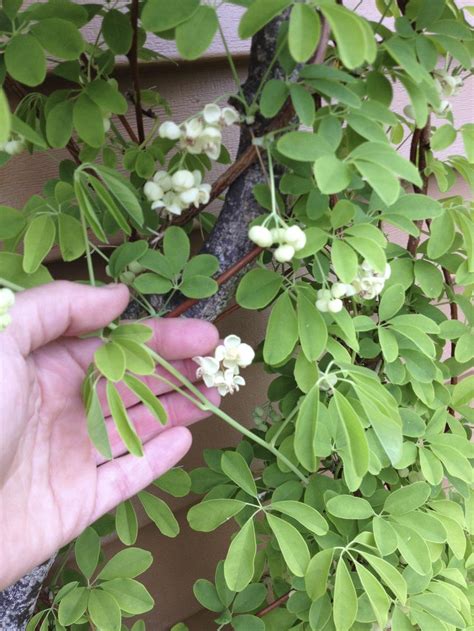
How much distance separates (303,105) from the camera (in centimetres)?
53

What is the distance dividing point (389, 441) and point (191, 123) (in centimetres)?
41

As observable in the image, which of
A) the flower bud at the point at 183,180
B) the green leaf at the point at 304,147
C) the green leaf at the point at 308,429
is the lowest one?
the green leaf at the point at 308,429

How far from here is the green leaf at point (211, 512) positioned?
77 centimetres

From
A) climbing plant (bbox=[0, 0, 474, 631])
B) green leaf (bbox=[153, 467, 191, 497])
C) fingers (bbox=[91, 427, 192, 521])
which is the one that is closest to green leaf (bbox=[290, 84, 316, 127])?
climbing plant (bbox=[0, 0, 474, 631])

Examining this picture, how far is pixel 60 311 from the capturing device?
616mm

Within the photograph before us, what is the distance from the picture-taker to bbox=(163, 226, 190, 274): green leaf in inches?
26.1

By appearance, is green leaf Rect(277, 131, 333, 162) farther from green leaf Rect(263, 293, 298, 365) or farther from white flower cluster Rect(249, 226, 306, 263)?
green leaf Rect(263, 293, 298, 365)

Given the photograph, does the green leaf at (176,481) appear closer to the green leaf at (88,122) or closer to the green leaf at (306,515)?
the green leaf at (306,515)

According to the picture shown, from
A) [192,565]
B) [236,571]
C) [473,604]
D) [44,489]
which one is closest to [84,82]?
[44,489]

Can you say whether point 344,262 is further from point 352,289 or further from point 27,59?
point 27,59

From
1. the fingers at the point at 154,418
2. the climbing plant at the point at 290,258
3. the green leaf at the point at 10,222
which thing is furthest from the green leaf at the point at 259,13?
the fingers at the point at 154,418

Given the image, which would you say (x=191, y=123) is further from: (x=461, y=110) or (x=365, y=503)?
(x=461, y=110)

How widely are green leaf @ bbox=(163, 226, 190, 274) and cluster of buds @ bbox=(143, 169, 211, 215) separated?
0.03m

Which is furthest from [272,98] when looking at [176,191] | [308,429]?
[308,429]
